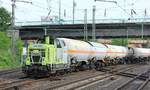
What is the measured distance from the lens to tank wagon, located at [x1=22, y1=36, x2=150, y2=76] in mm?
26375

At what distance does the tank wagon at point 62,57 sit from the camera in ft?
86.5

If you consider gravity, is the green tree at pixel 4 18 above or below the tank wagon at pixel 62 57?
above

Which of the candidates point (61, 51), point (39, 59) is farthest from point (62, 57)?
point (39, 59)

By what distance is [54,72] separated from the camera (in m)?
27.2

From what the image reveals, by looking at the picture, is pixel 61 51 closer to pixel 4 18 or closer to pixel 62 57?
pixel 62 57

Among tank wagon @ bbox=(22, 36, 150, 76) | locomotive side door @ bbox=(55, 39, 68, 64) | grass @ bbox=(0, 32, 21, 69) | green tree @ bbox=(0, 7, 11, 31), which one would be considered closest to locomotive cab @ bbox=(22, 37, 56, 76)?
tank wagon @ bbox=(22, 36, 150, 76)

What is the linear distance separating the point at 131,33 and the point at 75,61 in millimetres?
48243

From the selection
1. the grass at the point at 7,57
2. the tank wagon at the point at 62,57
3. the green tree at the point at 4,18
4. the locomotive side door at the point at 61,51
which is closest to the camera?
the tank wagon at the point at 62,57

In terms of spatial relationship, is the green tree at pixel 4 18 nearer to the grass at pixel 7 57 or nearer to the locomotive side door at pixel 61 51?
the grass at pixel 7 57

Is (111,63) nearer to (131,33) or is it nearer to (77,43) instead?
(77,43)

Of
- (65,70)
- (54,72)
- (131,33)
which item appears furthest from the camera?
(131,33)

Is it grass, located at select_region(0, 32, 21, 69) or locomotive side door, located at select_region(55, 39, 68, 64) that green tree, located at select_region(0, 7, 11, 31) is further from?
locomotive side door, located at select_region(55, 39, 68, 64)

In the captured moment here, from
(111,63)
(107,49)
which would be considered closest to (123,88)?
(107,49)

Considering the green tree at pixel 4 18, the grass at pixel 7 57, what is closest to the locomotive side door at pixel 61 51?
the grass at pixel 7 57
